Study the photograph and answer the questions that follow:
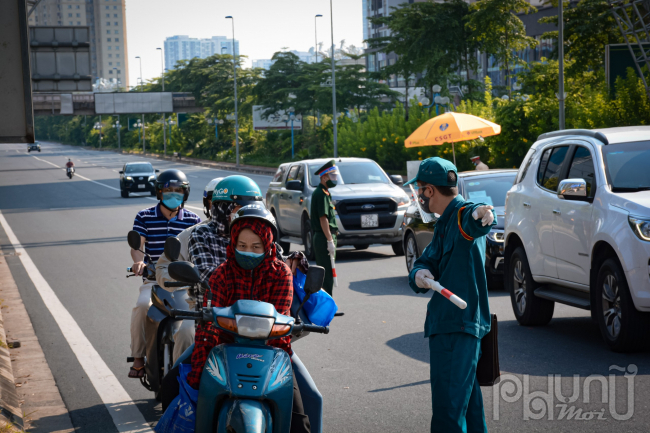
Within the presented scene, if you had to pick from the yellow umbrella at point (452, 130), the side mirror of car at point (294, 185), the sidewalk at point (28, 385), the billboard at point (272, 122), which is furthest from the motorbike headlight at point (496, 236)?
the billboard at point (272, 122)

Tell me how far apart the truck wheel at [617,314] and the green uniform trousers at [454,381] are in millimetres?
3149

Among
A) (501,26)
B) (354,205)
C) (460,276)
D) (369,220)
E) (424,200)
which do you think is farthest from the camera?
(501,26)

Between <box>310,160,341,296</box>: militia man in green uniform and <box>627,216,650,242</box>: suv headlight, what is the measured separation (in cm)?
418

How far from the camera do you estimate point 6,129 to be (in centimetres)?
905

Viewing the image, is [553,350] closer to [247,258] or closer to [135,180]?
[247,258]

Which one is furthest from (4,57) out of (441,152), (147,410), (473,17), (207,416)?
(473,17)

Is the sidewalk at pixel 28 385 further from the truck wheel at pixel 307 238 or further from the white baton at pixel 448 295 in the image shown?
the truck wheel at pixel 307 238

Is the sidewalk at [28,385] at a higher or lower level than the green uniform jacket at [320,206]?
lower

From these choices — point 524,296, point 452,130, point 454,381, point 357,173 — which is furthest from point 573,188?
point 452,130

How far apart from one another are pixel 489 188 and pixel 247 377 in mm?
9546

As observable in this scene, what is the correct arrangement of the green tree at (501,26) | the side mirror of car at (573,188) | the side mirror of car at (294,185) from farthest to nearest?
the green tree at (501,26), the side mirror of car at (294,185), the side mirror of car at (573,188)

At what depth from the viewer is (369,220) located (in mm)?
15539

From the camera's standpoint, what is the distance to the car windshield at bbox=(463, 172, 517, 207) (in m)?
12.3

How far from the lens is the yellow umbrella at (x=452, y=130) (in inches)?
789
